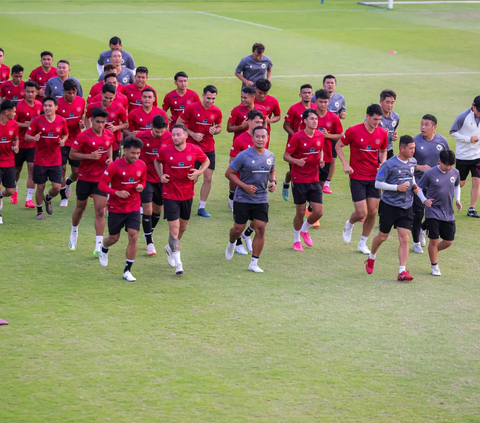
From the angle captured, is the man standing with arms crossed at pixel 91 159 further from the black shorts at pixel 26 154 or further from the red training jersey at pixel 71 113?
the black shorts at pixel 26 154

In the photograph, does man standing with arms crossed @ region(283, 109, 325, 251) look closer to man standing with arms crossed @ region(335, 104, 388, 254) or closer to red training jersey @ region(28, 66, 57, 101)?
man standing with arms crossed @ region(335, 104, 388, 254)

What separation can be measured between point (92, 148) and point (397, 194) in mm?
4672

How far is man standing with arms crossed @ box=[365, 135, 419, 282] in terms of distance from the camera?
38.4 ft

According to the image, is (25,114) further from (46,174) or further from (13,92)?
(13,92)

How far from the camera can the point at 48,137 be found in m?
13.8

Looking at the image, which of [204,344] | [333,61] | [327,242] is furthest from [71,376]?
[333,61]

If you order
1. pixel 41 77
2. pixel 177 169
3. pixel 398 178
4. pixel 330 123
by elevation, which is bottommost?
pixel 177 169

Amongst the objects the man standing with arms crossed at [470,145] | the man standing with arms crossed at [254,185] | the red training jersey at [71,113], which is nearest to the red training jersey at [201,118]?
the red training jersey at [71,113]

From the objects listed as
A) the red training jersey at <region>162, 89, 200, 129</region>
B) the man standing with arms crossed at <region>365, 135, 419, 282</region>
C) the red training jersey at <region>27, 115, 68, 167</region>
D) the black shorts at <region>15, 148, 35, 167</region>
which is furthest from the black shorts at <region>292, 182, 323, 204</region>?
the black shorts at <region>15, 148, 35, 167</region>

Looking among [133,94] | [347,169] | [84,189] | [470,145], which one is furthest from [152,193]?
[470,145]

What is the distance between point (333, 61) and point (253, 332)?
71.4 feet

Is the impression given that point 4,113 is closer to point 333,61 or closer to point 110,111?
point 110,111

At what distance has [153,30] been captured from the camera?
115 feet

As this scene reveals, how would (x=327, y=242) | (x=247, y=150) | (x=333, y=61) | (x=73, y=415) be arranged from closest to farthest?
Result: 1. (x=73, y=415)
2. (x=247, y=150)
3. (x=327, y=242)
4. (x=333, y=61)
